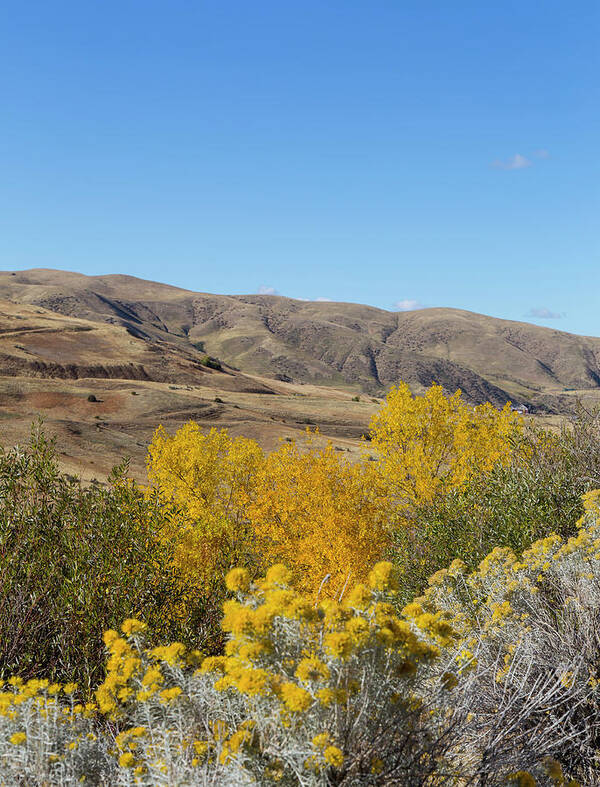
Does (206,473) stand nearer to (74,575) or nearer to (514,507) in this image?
(514,507)

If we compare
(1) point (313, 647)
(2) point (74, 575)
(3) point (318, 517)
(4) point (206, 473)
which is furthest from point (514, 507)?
(4) point (206, 473)

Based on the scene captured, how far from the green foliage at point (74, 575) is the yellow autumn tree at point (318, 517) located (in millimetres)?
10045

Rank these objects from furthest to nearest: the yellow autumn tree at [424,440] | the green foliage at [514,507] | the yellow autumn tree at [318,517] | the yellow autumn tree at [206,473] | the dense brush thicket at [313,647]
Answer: the yellow autumn tree at [206,473] → the yellow autumn tree at [424,440] → the yellow autumn tree at [318,517] → the green foliage at [514,507] → the dense brush thicket at [313,647]

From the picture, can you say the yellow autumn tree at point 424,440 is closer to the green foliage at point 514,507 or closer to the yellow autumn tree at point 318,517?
the yellow autumn tree at point 318,517

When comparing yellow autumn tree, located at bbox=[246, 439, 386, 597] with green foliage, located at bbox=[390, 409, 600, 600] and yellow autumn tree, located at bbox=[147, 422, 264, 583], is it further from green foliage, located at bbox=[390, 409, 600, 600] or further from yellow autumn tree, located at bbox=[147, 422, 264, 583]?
green foliage, located at bbox=[390, 409, 600, 600]

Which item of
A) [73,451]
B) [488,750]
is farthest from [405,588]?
[73,451]

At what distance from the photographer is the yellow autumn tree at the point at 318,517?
22188 mm

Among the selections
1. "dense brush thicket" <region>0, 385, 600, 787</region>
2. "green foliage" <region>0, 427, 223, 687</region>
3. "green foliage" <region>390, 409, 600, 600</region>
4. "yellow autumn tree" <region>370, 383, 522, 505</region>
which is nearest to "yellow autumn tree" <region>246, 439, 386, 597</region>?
"dense brush thicket" <region>0, 385, 600, 787</region>

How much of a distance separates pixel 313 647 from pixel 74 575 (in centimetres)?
685

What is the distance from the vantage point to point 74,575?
31.1ft

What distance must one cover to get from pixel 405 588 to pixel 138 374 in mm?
93870

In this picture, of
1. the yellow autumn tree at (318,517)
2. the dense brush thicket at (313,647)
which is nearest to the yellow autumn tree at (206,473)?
the yellow autumn tree at (318,517)

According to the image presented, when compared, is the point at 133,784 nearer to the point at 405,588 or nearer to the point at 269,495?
the point at 405,588

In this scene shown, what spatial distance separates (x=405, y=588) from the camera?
15133 mm
